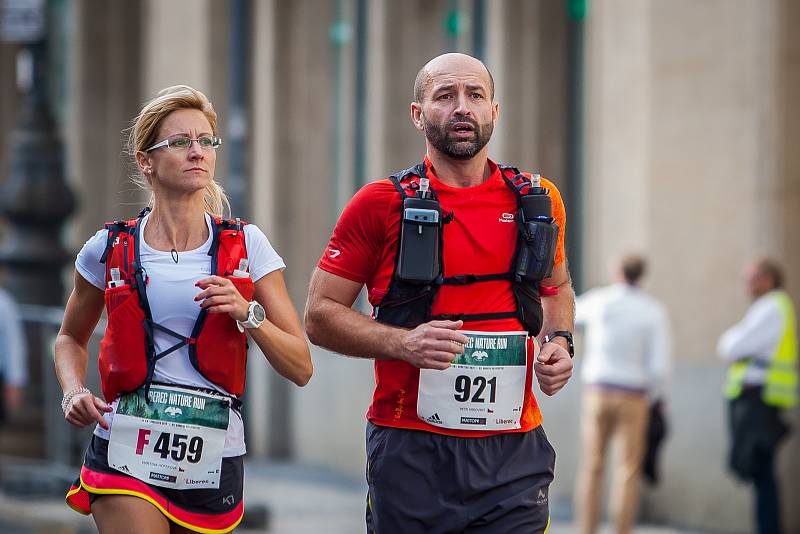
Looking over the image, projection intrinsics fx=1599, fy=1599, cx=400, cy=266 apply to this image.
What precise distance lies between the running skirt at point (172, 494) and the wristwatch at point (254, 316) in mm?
480

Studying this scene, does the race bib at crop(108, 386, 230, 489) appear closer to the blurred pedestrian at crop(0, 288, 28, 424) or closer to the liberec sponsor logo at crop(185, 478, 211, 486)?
the liberec sponsor logo at crop(185, 478, 211, 486)

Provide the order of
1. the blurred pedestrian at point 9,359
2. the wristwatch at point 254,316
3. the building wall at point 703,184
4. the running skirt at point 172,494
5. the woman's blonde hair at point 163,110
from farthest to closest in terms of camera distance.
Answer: the blurred pedestrian at point 9,359 → the building wall at point 703,184 → the woman's blonde hair at point 163,110 → the running skirt at point 172,494 → the wristwatch at point 254,316

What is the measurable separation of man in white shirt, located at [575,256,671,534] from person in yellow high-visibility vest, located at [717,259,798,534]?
509mm

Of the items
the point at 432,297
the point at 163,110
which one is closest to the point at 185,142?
the point at 163,110

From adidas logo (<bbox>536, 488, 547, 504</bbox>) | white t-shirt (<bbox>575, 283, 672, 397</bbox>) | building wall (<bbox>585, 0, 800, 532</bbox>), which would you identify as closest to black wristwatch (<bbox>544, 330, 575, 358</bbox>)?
adidas logo (<bbox>536, 488, 547, 504</bbox>)

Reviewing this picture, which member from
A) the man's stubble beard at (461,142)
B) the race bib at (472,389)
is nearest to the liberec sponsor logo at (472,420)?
the race bib at (472,389)

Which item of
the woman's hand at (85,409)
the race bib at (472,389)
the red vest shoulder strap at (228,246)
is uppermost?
the red vest shoulder strap at (228,246)

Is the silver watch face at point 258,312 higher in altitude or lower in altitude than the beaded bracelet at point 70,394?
higher

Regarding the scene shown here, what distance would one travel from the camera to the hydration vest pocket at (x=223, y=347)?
4777 millimetres

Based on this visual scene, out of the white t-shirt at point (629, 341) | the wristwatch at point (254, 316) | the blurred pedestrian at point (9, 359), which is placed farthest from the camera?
the blurred pedestrian at point (9, 359)

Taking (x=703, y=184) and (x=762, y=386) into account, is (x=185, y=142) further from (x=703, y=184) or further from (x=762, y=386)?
(x=703, y=184)

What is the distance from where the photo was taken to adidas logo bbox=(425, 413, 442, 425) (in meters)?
4.81

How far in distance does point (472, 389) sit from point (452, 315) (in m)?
0.23

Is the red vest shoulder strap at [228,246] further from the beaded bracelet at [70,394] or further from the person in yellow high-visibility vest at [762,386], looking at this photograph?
the person in yellow high-visibility vest at [762,386]
